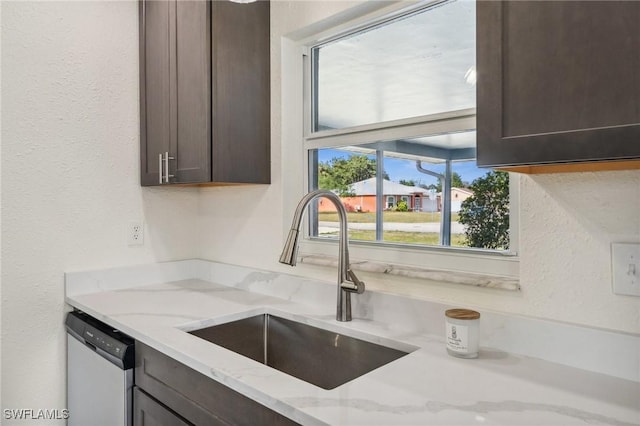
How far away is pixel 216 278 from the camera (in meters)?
2.09

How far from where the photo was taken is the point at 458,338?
1.08 metres

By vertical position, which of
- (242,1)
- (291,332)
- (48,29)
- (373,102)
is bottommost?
(291,332)

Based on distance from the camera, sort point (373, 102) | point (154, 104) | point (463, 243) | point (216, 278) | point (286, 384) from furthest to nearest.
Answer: point (216, 278), point (154, 104), point (373, 102), point (463, 243), point (286, 384)

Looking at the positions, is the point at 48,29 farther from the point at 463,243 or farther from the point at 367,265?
the point at 463,243

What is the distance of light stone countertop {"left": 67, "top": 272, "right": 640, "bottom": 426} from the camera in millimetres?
795

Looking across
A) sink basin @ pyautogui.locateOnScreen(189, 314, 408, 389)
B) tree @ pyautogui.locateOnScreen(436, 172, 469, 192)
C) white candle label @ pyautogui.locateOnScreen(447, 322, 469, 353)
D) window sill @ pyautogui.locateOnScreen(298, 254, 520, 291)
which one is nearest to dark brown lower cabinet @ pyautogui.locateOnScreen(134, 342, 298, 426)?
sink basin @ pyautogui.locateOnScreen(189, 314, 408, 389)

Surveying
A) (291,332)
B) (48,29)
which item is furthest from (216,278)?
(48,29)

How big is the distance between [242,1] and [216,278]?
1.25 metres

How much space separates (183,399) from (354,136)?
1066mm

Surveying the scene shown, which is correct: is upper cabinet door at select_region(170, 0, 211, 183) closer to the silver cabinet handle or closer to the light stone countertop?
the silver cabinet handle

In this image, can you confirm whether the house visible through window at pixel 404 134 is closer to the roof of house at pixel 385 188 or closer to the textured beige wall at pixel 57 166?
the roof of house at pixel 385 188

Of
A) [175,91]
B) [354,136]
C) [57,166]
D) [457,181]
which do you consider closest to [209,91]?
[175,91]

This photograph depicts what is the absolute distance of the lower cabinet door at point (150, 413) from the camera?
1.19 m

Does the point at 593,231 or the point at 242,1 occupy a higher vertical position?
the point at 242,1
